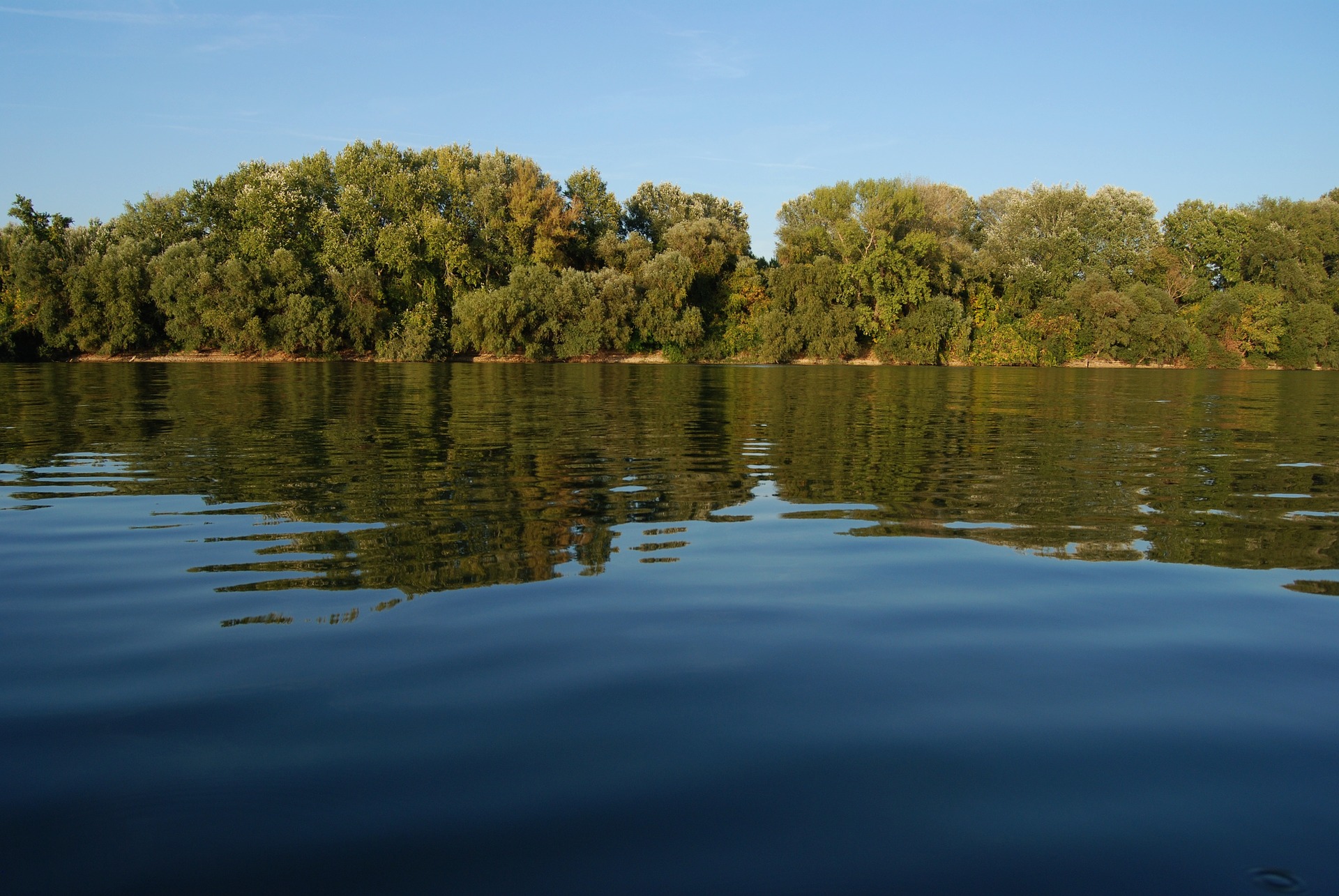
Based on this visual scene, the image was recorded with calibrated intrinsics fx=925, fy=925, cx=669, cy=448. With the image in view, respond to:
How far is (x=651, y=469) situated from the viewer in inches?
436

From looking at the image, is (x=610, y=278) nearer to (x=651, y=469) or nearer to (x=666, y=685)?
(x=651, y=469)

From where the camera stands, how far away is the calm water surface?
105 inches

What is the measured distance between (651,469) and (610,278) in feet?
→ 175

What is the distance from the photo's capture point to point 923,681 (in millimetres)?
3986

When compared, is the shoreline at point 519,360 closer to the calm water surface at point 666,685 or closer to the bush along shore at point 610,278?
the bush along shore at point 610,278

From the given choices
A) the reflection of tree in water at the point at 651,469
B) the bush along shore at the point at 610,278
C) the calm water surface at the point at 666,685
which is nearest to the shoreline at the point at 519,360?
the bush along shore at the point at 610,278

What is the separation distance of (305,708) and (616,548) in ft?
10.7

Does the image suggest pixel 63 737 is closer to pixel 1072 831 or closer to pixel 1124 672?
pixel 1072 831

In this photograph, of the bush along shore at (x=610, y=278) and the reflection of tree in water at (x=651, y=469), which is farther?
the bush along shore at (x=610, y=278)

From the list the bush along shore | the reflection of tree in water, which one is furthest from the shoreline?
the reflection of tree in water

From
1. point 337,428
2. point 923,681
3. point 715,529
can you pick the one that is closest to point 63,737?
point 923,681

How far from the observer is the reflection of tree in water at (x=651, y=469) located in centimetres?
678

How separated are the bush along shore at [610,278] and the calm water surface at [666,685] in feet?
172

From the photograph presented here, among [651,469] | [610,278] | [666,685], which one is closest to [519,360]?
[610,278]
